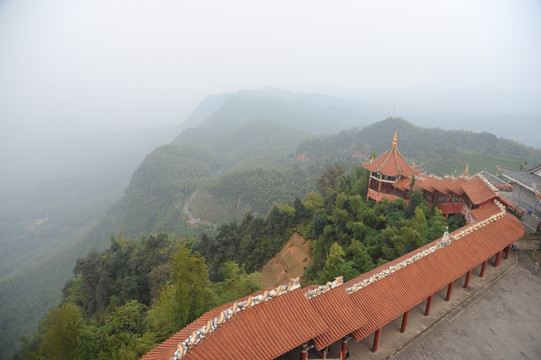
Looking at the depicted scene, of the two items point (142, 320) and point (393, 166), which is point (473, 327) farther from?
point (142, 320)

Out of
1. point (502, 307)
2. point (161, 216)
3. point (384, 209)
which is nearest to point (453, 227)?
point (384, 209)

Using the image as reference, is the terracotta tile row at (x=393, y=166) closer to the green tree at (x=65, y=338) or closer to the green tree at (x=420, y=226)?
the green tree at (x=420, y=226)

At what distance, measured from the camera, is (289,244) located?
30625 mm

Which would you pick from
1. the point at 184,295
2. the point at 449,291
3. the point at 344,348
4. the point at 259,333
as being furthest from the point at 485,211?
the point at 184,295

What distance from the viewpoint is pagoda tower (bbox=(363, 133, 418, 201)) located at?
1005 inches

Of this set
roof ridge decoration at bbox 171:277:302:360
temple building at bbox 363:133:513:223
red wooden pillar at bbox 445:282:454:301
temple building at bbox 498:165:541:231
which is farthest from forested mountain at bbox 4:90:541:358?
roof ridge decoration at bbox 171:277:302:360

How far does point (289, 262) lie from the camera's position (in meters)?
28.8

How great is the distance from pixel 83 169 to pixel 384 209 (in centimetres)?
19947

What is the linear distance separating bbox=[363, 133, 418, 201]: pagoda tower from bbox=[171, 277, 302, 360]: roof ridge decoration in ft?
62.3

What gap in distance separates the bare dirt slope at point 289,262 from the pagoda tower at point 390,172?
8033 mm

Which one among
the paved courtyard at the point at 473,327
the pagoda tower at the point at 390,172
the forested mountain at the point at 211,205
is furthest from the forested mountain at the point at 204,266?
the paved courtyard at the point at 473,327

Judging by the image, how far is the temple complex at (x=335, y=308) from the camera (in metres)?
7.87

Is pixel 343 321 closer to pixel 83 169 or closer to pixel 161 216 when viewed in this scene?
pixel 161 216

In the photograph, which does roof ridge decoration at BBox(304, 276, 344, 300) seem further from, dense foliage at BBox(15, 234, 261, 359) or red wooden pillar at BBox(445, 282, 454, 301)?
red wooden pillar at BBox(445, 282, 454, 301)
